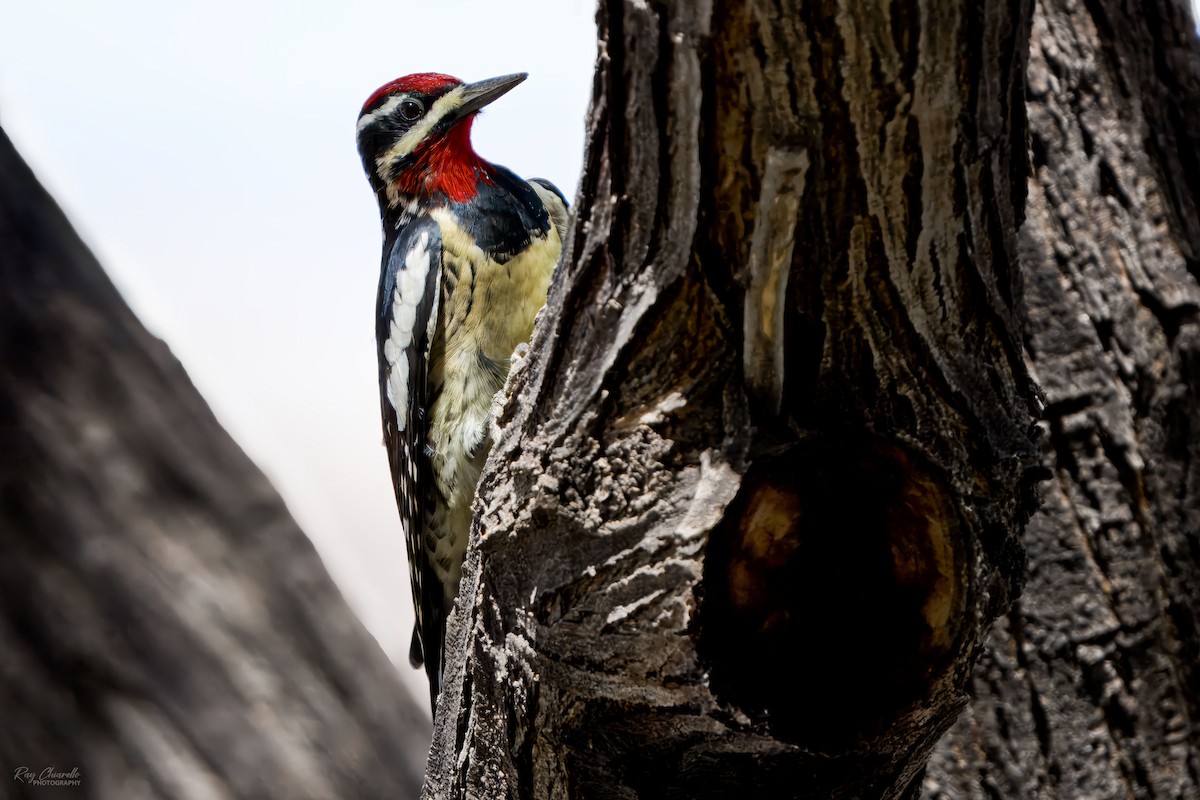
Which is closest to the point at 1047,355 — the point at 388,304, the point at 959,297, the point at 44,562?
the point at 959,297

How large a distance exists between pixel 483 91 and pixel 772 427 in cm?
191

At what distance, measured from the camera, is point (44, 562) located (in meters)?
2.72

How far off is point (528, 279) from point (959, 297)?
1.50 metres

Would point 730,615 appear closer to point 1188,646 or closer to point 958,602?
point 958,602

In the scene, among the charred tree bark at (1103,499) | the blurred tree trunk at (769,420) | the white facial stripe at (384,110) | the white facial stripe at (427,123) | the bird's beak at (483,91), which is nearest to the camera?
the blurred tree trunk at (769,420)

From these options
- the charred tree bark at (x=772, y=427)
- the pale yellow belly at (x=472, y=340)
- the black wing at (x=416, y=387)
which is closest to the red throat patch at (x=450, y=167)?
the black wing at (x=416, y=387)

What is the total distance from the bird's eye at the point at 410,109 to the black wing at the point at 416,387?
1.16 feet

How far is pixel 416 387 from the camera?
2771 millimetres

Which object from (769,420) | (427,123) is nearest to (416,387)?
(427,123)

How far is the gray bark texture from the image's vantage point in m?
2.70

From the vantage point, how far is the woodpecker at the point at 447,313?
8.91ft

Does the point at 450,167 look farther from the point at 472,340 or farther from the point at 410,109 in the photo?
the point at 472,340

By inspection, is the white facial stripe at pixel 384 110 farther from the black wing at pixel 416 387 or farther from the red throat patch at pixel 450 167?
Result: the black wing at pixel 416 387

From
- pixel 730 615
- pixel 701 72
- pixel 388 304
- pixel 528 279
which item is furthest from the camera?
pixel 388 304
